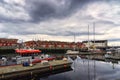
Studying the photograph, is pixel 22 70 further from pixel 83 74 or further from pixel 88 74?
pixel 88 74

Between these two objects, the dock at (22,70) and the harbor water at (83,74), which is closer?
the dock at (22,70)

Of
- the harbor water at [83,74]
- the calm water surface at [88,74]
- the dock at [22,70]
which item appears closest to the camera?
the dock at [22,70]

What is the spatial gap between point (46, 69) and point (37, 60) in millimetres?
5500

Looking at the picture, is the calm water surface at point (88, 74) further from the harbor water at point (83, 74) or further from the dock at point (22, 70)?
the dock at point (22, 70)

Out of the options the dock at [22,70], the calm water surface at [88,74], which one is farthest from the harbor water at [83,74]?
the dock at [22,70]

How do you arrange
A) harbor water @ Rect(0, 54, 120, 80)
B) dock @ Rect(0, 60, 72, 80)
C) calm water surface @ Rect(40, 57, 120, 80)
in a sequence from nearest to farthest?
1. dock @ Rect(0, 60, 72, 80)
2. harbor water @ Rect(0, 54, 120, 80)
3. calm water surface @ Rect(40, 57, 120, 80)

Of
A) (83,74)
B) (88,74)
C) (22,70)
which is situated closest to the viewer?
(22,70)

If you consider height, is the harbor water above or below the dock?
below

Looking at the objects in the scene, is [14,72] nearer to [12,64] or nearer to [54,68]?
[12,64]

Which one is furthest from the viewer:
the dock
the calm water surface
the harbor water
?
the calm water surface

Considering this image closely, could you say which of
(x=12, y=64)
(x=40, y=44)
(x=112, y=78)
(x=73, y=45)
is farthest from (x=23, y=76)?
(x=73, y=45)

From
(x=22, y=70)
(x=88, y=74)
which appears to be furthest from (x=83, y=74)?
(x=22, y=70)

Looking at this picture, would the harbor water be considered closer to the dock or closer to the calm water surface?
the calm water surface

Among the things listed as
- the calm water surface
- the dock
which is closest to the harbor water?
the calm water surface
